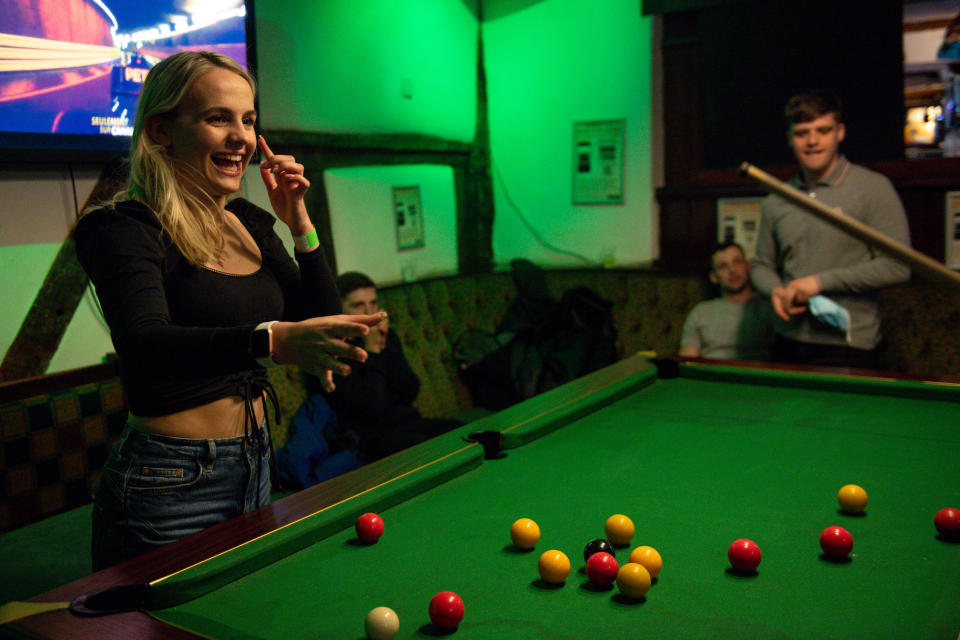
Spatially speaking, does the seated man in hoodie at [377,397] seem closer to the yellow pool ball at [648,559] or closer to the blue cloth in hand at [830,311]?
the blue cloth in hand at [830,311]

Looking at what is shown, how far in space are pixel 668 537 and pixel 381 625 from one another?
549mm

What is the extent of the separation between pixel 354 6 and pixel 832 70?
2.32m

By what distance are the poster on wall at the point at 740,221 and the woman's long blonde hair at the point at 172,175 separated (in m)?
3.17

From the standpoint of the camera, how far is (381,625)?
0.98 metres

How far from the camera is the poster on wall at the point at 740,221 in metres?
4.21

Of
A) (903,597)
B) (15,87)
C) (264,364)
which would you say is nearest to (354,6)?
(15,87)

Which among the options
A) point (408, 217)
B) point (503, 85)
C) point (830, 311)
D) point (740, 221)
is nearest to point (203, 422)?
point (830, 311)

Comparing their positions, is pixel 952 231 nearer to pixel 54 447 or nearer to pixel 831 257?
pixel 831 257

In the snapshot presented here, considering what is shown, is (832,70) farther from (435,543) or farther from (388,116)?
(435,543)

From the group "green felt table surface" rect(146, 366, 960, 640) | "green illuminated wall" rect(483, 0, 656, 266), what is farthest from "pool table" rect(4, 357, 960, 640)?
"green illuminated wall" rect(483, 0, 656, 266)

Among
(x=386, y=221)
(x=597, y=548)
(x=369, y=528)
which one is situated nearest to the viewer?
(x=597, y=548)

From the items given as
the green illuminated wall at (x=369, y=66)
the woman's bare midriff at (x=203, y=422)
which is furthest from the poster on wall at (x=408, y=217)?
the woman's bare midriff at (x=203, y=422)

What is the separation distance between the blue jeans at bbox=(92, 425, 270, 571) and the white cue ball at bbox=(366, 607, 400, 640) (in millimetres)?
638

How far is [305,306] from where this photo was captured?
1750mm
